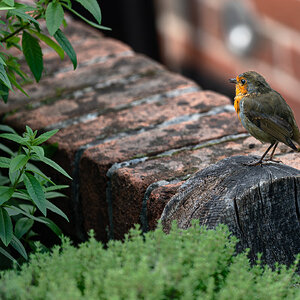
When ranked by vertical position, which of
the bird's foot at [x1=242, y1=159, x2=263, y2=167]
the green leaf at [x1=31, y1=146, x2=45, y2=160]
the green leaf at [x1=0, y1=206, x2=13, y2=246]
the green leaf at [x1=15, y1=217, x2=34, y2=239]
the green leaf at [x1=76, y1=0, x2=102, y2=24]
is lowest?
the green leaf at [x1=15, y1=217, x2=34, y2=239]

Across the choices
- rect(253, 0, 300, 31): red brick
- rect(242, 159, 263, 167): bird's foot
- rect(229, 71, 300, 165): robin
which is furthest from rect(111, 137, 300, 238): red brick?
rect(253, 0, 300, 31): red brick

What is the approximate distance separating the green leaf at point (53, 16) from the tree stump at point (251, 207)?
0.66 meters

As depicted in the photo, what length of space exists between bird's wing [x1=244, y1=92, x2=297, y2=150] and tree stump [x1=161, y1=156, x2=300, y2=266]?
28 centimetres

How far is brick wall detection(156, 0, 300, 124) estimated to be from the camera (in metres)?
4.84

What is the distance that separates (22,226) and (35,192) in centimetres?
35

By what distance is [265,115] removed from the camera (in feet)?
7.89

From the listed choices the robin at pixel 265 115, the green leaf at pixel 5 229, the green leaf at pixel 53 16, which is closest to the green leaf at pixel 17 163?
the green leaf at pixel 5 229

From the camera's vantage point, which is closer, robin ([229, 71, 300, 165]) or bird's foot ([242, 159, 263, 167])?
bird's foot ([242, 159, 263, 167])

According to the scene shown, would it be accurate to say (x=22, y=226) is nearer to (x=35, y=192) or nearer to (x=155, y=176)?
(x=35, y=192)

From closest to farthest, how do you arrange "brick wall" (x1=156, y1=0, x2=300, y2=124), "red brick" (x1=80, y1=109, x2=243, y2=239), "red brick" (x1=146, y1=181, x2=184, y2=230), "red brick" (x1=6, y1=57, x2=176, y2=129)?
"red brick" (x1=146, y1=181, x2=184, y2=230), "red brick" (x1=80, y1=109, x2=243, y2=239), "red brick" (x1=6, y1=57, x2=176, y2=129), "brick wall" (x1=156, y1=0, x2=300, y2=124)

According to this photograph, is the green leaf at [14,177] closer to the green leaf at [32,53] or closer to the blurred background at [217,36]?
the green leaf at [32,53]

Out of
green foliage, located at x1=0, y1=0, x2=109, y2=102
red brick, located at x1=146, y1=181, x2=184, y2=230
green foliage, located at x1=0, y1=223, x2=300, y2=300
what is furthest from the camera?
red brick, located at x1=146, y1=181, x2=184, y2=230

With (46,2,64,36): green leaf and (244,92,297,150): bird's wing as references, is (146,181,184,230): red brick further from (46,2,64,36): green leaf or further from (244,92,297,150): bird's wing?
(46,2,64,36): green leaf

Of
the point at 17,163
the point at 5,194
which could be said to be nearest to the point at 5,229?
the point at 5,194
